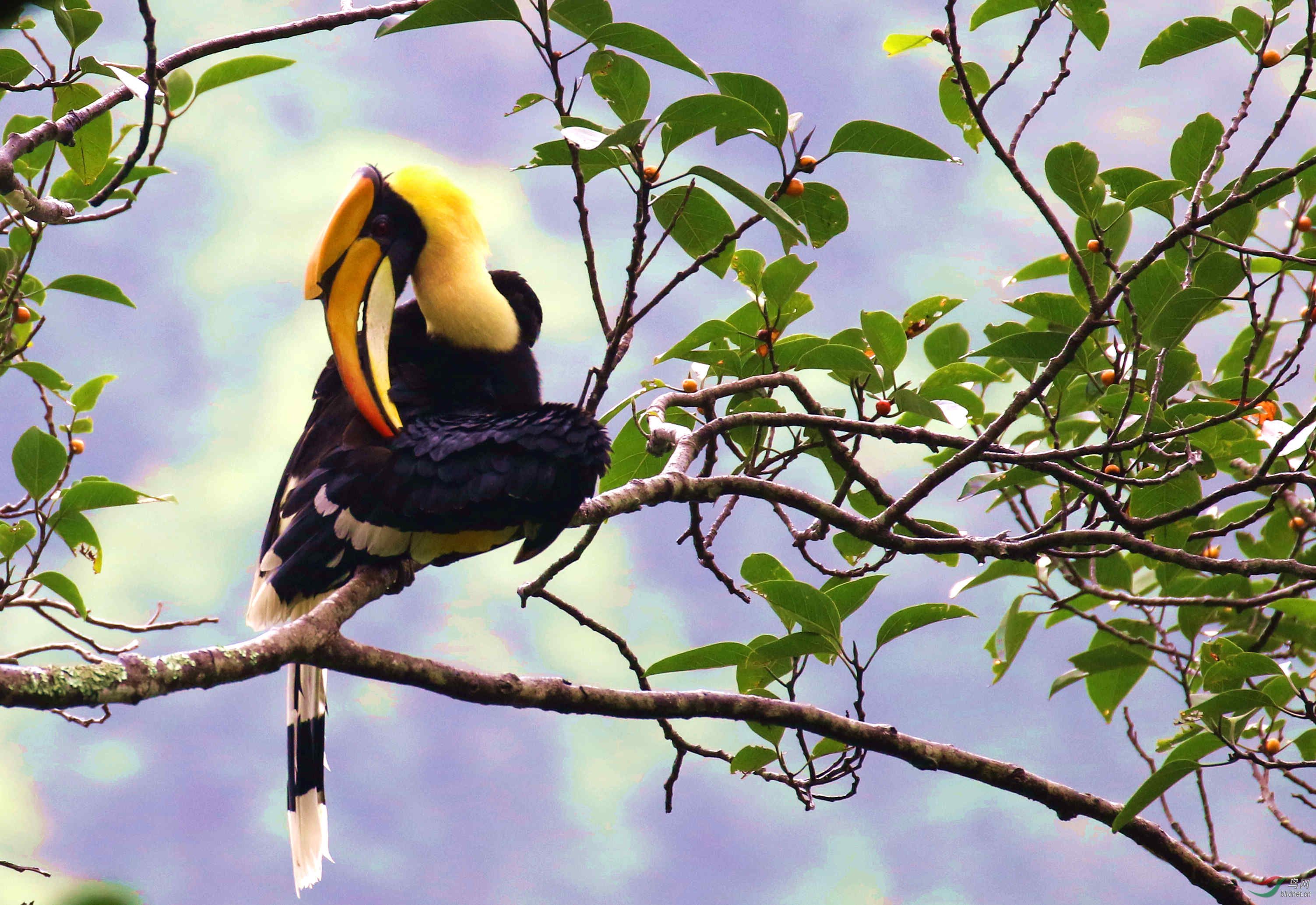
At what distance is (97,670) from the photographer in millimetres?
1082

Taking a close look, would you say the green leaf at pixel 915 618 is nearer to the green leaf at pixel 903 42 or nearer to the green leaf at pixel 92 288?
the green leaf at pixel 903 42

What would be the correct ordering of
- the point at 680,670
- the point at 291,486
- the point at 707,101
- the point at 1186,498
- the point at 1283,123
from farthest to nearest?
the point at 291,486 → the point at 1186,498 → the point at 680,670 → the point at 1283,123 → the point at 707,101

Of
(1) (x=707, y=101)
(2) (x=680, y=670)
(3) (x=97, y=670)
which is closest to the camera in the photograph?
(3) (x=97, y=670)

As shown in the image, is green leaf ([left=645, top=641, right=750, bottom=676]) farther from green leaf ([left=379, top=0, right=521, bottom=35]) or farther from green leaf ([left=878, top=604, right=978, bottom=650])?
green leaf ([left=379, top=0, right=521, bottom=35])

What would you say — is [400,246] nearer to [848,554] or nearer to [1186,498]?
[848,554]

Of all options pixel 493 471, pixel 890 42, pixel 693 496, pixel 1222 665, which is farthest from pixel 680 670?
pixel 890 42

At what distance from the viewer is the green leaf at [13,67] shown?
68.2 inches

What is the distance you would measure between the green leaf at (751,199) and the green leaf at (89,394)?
4.25 feet

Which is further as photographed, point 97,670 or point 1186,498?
point 1186,498

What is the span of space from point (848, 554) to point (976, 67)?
2.85 ft

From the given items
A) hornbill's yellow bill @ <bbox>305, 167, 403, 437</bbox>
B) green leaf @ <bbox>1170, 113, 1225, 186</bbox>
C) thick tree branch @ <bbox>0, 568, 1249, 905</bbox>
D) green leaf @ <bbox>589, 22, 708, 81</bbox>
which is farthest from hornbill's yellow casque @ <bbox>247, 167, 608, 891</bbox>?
green leaf @ <bbox>1170, 113, 1225, 186</bbox>

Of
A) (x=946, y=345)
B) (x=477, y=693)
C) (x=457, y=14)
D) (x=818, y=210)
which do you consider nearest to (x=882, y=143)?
(x=818, y=210)

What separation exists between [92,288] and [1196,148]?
186 cm

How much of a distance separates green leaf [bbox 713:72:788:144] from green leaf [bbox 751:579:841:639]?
639 millimetres
